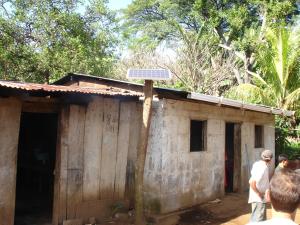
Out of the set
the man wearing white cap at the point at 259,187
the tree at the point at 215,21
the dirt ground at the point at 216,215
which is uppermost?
the tree at the point at 215,21

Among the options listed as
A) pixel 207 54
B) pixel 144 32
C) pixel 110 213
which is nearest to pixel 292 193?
pixel 110 213

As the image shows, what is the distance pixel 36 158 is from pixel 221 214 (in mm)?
4998

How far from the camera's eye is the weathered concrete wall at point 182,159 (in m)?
7.88

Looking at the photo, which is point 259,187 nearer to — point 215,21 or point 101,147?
point 101,147

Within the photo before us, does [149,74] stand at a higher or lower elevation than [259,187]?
higher

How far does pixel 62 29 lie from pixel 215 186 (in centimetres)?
939

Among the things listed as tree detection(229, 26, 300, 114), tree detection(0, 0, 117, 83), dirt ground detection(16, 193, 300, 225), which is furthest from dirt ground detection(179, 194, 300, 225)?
tree detection(0, 0, 117, 83)

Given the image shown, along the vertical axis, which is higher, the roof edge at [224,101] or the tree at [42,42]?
the tree at [42,42]

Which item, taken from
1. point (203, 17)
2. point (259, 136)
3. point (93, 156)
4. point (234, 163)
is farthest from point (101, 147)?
point (203, 17)

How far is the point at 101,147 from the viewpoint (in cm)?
740

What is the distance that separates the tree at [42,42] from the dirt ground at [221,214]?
8.56 meters

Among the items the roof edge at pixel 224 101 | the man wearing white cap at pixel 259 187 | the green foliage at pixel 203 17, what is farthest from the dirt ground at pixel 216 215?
the green foliage at pixel 203 17

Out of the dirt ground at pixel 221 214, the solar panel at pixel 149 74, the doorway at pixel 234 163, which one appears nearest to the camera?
the solar panel at pixel 149 74

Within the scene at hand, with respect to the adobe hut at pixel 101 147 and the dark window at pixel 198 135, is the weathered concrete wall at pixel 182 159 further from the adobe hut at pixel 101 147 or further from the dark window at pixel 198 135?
the dark window at pixel 198 135
